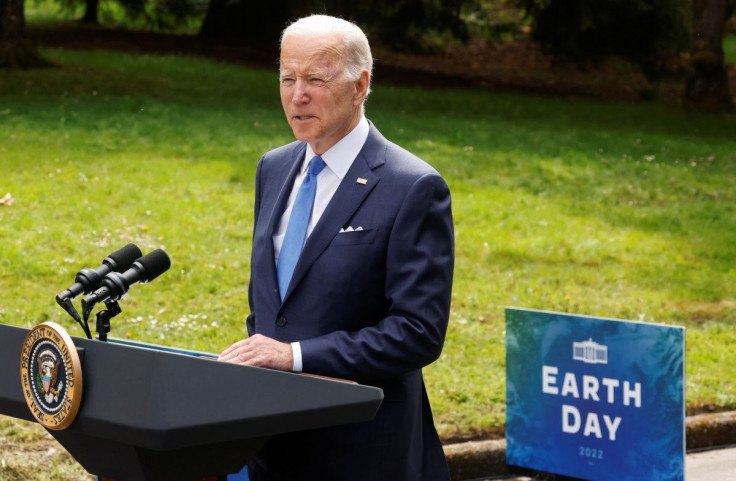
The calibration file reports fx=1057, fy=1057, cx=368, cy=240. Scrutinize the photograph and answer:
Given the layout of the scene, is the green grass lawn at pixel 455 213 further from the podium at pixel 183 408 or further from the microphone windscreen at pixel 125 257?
the podium at pixel 183 408

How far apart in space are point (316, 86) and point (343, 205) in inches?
13.0

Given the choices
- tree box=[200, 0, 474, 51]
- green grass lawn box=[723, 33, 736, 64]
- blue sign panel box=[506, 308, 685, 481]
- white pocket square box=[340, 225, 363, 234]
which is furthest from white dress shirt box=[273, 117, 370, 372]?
green grass lawn box=[723, 33, 736, 64]

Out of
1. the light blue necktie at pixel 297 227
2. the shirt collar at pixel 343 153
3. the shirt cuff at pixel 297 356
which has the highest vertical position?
the shirt collar at pixel 343 153

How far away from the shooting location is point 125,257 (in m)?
2.92

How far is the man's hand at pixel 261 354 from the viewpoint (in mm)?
2570

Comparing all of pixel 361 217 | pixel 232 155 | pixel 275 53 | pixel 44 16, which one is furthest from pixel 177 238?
pixel 44 16

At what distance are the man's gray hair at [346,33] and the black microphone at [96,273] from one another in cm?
75

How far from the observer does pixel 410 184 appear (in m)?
2.88

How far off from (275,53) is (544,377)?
2088 cm

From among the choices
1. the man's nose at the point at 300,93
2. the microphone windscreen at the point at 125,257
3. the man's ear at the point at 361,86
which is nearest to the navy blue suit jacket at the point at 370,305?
the man's ear at the point at 361,86

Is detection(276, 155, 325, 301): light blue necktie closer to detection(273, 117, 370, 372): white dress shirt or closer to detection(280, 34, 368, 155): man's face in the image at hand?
detection(273, 117, 370, 372): white dress shirt

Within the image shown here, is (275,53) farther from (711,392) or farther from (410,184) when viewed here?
(410,184)

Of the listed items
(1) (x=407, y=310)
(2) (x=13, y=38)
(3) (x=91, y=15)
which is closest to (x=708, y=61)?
(2) (x=13, y=38)

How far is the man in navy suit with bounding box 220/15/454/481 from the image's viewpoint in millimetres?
2766
